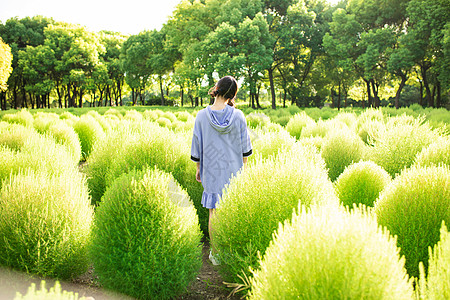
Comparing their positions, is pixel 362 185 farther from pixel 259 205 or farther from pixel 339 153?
pixel 339 153

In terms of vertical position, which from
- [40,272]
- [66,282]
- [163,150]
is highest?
[163,150]

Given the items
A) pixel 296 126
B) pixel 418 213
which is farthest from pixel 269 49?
pixel 418 213

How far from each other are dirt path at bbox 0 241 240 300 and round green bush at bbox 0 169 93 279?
0.08 metres

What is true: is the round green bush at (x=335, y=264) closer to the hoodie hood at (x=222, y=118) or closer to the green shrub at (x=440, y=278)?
the green shrub at (x=440, y=278)

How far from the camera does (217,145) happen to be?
12.7 feet

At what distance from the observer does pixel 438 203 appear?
2.81 meters

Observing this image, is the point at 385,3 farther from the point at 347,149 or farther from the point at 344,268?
the point at 344,268

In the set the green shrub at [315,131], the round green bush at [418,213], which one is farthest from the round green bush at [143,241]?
the green shrub at [315,131]

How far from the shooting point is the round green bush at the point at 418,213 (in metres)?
2.79

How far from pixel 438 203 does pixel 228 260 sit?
2.09 metres

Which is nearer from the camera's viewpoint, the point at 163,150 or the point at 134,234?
the point at 134,234

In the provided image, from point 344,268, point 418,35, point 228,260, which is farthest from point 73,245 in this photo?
point 418,35

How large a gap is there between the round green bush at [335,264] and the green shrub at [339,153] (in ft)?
15.2

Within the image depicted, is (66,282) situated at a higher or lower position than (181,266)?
lower
